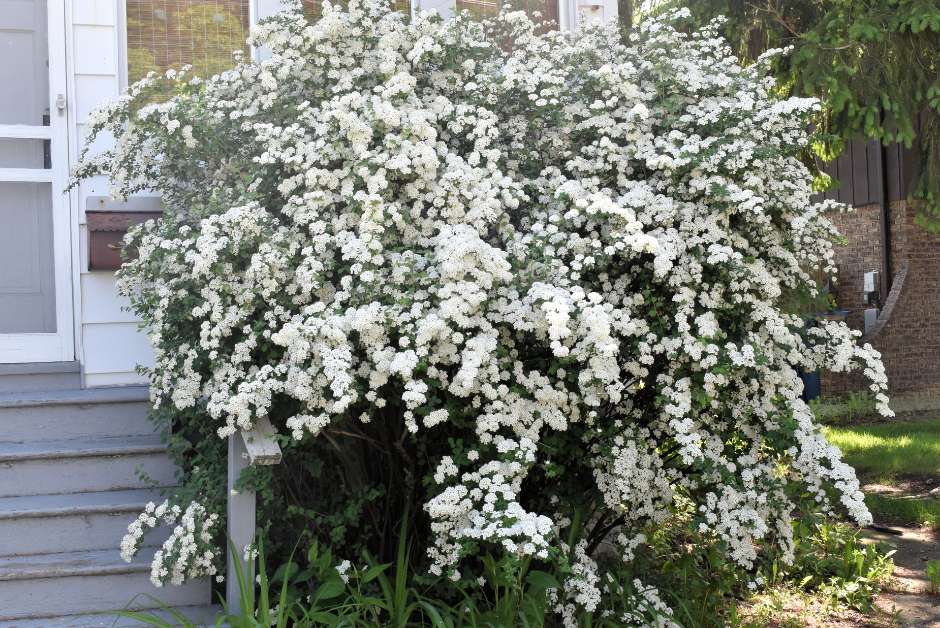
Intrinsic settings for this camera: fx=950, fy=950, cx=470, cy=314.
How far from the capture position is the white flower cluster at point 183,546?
345 centimetres

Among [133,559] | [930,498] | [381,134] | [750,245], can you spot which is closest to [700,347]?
[750,245]

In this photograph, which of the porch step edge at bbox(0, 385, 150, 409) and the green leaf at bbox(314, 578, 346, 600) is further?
the porch step edge at bbox(0, 385, 150, 409)

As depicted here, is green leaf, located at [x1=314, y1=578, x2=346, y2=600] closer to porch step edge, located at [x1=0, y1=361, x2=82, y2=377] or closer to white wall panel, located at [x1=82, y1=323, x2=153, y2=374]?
white wall panel, located at [x1=82, y1=323, x2=153, y2=374]

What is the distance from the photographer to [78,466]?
4.30 meters

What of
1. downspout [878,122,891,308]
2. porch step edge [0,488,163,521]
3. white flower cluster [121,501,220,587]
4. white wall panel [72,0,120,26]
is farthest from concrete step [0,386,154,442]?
downspout [878,122,891,308]

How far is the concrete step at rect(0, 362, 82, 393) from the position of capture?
4.80 meters

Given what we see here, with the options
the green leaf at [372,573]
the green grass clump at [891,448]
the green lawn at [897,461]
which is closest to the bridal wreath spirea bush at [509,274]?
the green leaf at [372,573]

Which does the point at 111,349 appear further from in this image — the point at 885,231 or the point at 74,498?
the point at 885,231

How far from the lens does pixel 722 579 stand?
15.3ft

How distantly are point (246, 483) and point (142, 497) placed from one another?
1103mm

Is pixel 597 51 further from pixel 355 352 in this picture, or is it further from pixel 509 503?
pixel 509 503

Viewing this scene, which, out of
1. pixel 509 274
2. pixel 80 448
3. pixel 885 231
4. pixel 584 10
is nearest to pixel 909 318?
pixel 885 231

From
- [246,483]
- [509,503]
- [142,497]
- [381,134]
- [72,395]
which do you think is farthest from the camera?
[72,395]

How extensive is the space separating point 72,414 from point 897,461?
6.24 m
